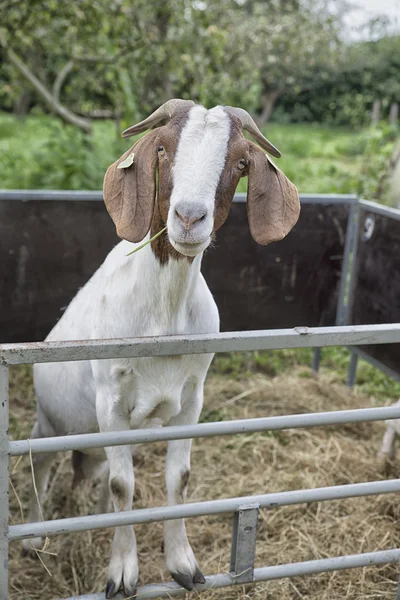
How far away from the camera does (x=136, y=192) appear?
88.2 inches

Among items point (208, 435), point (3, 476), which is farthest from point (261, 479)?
point (3, 476)

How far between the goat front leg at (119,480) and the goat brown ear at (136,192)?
2.09ft

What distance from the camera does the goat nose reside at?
1984 millimetres

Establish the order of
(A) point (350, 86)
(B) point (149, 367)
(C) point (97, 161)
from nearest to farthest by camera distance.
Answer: (B) point (149, 367) → (C) point (97, 161) → (A) point (350, 86)

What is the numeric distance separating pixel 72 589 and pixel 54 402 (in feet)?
2.48

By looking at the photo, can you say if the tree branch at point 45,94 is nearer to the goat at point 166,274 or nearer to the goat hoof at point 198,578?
the goat at point 166,274

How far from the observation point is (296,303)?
446 cm

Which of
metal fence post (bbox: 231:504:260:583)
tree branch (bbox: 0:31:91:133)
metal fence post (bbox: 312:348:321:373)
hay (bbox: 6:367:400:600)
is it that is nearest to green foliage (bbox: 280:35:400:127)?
tree branch (bbox: 0:31:91:133)

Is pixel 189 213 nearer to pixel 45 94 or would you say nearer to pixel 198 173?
pixel 198 173

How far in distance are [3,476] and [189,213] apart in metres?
0.90

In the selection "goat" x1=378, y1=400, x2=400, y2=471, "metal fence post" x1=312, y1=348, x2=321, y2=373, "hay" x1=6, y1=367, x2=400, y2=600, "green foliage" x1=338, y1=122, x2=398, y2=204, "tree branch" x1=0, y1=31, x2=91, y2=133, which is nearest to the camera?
"hay" x1=6, y1=367, x2=400, y2=600

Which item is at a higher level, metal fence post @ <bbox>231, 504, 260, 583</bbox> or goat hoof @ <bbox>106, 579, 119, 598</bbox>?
metal fence post @ <bbox>231, 504, 260, 583</bbox>

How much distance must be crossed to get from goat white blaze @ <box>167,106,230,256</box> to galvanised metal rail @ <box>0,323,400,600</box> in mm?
294

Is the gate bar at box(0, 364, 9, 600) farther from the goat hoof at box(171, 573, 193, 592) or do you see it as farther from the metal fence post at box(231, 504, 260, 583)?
the metal fence post at box(231, 504, 260, 583)
